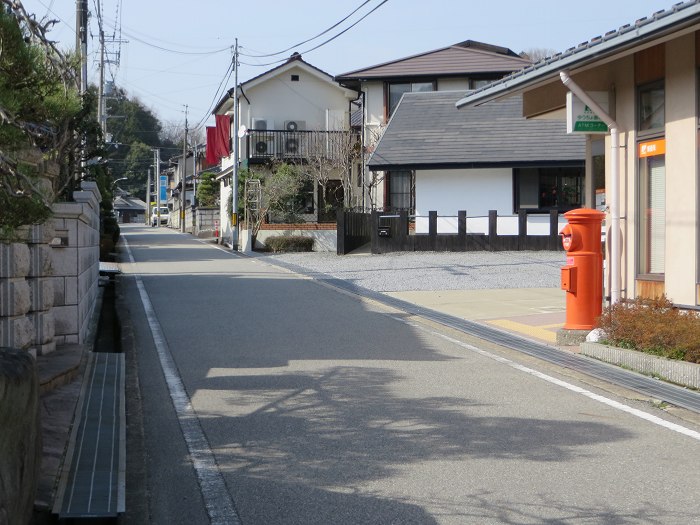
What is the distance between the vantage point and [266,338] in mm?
12680

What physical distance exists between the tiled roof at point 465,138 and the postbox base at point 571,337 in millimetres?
21160

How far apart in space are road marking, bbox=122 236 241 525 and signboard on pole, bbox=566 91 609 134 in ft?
20.3

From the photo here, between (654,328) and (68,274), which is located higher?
(68,274)

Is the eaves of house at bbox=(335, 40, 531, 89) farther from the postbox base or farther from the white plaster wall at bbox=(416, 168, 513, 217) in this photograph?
the postbox base

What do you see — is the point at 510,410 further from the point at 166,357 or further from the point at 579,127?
the point at 579,127

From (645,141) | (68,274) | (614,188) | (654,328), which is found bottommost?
(654,328)

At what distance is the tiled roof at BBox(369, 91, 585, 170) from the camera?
108ft

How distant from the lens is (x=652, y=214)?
40.0ft

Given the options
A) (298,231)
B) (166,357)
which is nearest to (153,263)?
(298,231)

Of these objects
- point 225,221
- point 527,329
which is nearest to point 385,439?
point 527,329

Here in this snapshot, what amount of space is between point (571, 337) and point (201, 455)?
21.2 ft

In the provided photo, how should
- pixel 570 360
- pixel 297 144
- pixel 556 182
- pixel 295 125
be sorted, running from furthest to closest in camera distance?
1. pixel 295 125
2. pixel 297 144
3. pixel 556 182
4. pixel 570 360

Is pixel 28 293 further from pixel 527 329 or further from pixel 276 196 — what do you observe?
pixel 276 196

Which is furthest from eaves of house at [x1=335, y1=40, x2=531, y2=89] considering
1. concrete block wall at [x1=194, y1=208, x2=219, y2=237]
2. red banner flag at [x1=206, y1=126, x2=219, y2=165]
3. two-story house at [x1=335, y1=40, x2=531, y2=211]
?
concrete block wall at [x1=194, y1=208, x2=219, y2=237]
